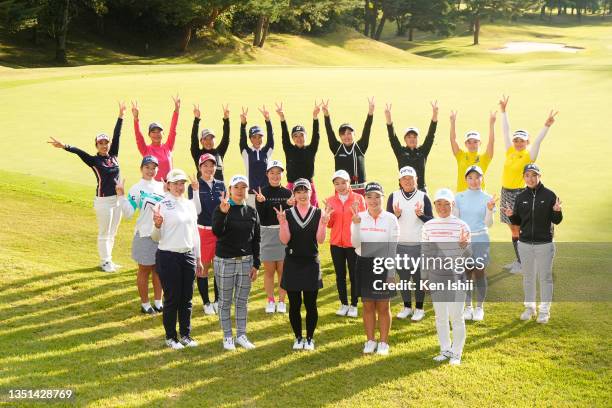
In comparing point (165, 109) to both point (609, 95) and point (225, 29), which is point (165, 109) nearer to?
point (609, 95)

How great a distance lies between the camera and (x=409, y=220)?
30.8 feet

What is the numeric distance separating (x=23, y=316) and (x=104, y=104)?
15556 millimetres

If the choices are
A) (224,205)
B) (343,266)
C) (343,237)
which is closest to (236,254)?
(224,205)

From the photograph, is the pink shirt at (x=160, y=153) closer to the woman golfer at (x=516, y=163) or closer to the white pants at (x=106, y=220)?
the white pants at (x=106, y=220)

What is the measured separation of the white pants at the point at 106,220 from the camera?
1133 cm

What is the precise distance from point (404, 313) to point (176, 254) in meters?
3.38

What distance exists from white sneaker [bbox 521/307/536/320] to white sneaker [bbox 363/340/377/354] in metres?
2.33

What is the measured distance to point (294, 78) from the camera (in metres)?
30.4

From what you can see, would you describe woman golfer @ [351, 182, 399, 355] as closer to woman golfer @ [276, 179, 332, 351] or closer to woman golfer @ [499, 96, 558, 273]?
woman golfer @ [276, 179, 332, 351]

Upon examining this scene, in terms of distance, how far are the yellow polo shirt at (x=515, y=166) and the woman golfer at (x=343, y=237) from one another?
10.3ft

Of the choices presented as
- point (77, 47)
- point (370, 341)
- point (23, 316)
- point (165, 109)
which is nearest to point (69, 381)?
point (23, 316)

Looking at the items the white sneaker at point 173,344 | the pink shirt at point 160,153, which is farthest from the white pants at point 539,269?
the pink shirt at point 160,153

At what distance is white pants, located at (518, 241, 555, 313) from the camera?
9.25m

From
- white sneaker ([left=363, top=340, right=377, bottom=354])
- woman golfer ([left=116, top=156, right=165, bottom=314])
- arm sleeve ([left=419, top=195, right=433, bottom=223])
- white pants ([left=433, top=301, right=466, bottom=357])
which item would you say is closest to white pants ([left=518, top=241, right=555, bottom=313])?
arm sleeve ([left=419, top=195, right=433, bottom=223])
